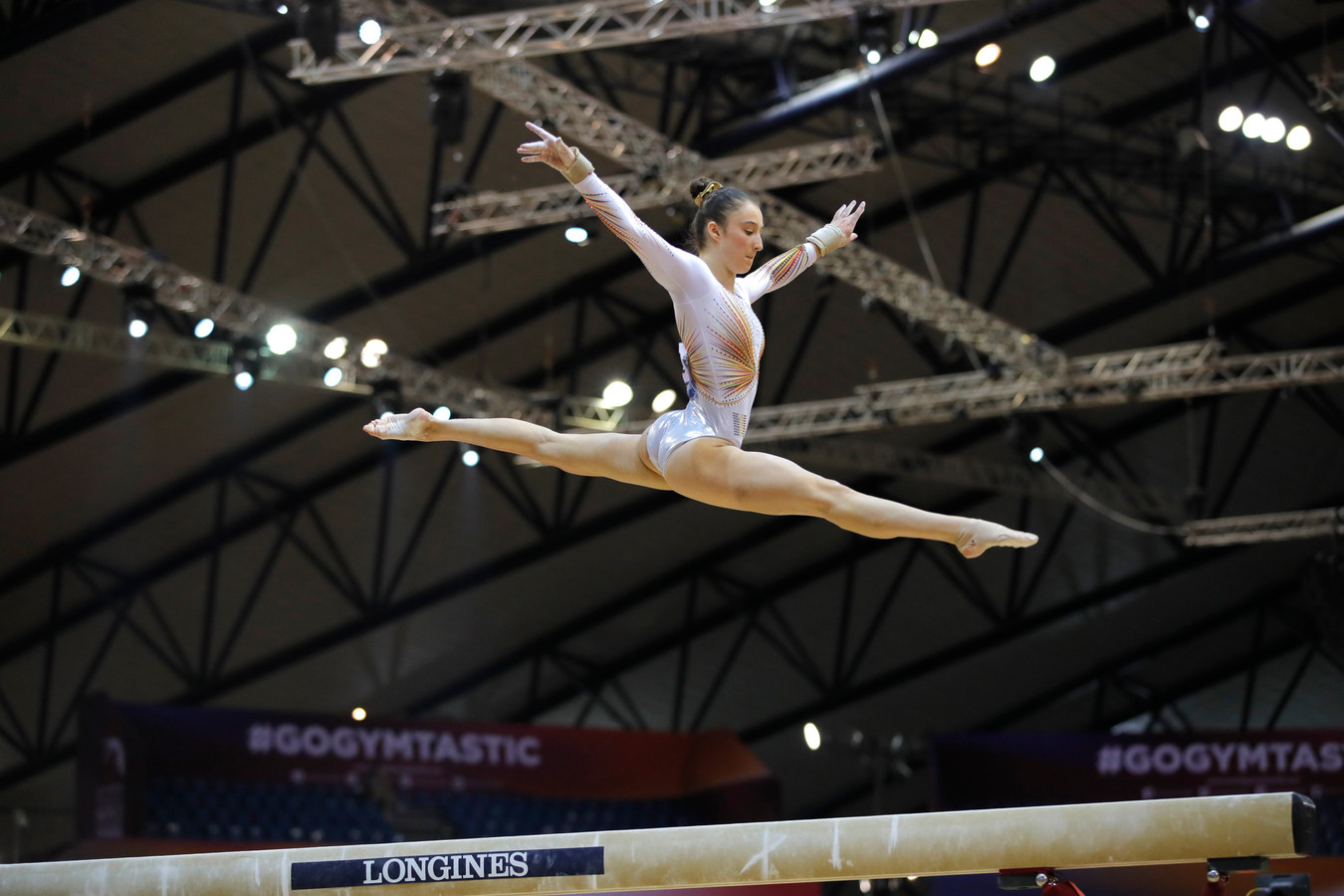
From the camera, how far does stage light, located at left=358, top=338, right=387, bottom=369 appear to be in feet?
43.7

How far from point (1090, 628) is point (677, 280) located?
1756 centimetres

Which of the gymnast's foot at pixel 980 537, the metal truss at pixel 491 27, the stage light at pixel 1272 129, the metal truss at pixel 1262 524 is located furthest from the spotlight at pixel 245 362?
the metal truss at pixel 1262 524

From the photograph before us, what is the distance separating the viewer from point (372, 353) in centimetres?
1341

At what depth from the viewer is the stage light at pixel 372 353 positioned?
1331 centimetres

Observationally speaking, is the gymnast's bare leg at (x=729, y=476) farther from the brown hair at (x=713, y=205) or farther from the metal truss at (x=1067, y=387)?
the metal truss at (x=1067, y=387)

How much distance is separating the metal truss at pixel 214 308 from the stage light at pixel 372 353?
3.3 inches

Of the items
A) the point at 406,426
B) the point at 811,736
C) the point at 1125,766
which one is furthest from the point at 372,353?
the point at 811,736

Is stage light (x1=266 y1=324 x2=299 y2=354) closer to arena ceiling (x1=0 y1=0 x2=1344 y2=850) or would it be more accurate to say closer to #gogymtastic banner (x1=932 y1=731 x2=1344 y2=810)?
arena ceiling (x1=0 y1=0 x2=1344 y2=850)

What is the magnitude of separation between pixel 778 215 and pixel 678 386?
14.0 feet

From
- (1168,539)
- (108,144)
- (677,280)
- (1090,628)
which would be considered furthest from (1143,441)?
(677,280)

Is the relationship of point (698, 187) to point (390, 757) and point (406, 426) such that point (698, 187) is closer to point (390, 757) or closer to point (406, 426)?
point (406, 426)

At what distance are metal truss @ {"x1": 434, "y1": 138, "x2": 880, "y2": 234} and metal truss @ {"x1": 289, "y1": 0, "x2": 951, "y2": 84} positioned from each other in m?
1.53

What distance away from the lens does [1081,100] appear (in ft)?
48.1

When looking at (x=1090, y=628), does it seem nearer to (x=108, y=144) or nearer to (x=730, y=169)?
(x=730, y=169)
